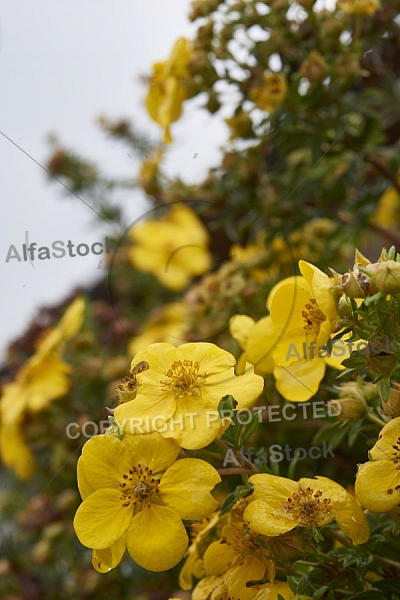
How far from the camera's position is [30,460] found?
3.74 ft

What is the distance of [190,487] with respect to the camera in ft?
1.69

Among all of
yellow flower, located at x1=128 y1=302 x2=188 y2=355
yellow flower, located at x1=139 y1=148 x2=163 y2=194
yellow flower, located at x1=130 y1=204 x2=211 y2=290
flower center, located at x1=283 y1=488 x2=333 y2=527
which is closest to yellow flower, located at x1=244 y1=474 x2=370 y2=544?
flower center, located at x1=283 y1=488 x2=333 y2=527

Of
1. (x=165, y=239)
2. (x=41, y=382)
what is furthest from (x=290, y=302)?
(x=165, y=239)

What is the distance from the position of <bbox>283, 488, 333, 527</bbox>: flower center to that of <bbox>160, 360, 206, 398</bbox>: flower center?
0.34 feet

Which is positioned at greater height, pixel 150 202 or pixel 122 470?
pixel 122 470

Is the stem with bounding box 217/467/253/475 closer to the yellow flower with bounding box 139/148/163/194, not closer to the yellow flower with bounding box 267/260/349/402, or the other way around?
the yellow flower with bounding box 267/260/349/402

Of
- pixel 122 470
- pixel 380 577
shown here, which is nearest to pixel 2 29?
pixel 122 470

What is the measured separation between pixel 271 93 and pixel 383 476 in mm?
571

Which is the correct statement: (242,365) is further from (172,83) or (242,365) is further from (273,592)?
(172,83)

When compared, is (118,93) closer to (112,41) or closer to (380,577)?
(112,41)

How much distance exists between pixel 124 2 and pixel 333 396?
1.80 ft

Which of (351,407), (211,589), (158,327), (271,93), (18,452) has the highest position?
(271,93)

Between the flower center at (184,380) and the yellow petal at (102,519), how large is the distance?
3.5 inches

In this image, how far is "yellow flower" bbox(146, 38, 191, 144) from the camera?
0.95 meters
